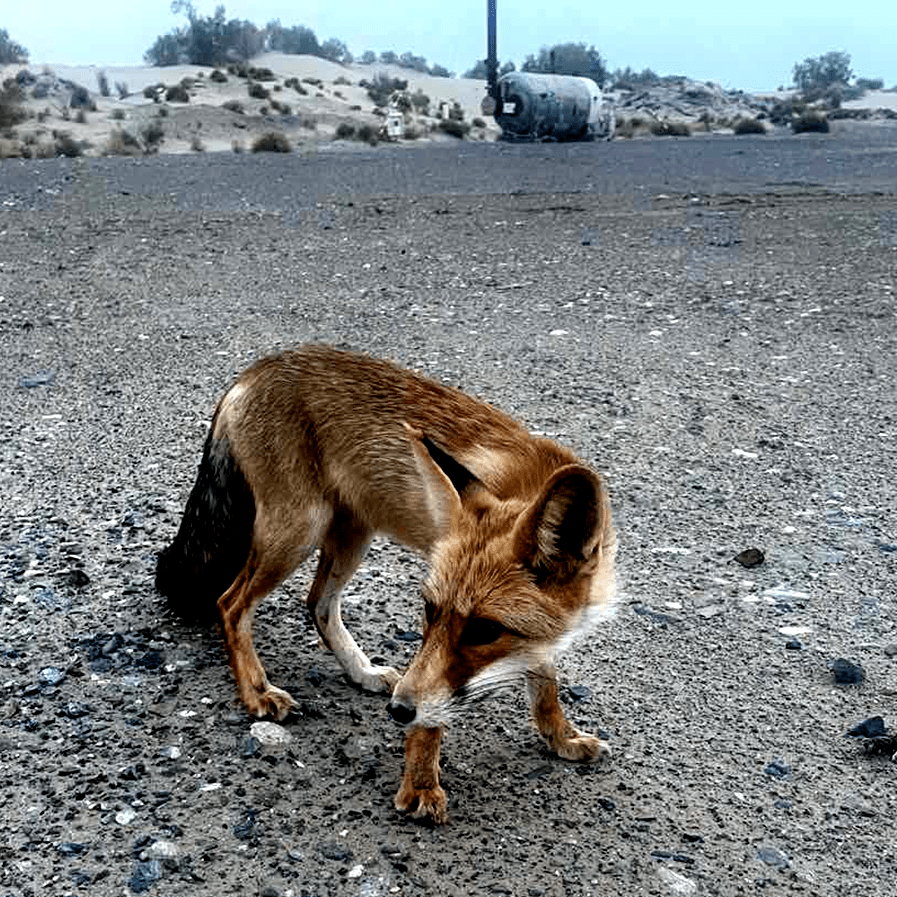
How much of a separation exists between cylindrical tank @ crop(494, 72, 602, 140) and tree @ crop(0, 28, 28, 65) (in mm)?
31642

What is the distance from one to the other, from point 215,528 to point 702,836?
5.49 feet

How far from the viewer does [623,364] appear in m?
7.32

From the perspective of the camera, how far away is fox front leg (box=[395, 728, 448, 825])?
9.89ft

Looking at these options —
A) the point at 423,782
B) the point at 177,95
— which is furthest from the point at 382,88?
the point at 423,782

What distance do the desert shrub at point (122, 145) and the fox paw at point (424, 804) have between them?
22926 mm

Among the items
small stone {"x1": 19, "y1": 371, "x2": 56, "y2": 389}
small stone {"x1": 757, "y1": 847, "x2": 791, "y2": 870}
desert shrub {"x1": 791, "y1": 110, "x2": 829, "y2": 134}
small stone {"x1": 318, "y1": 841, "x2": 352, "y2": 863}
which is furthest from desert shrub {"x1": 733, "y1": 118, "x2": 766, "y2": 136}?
small stone {"x1": 318, "y1": 841, "x2": 352, "y2": 863}

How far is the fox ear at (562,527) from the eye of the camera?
8.55ft

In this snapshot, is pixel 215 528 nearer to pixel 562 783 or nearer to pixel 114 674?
pixel 114 674

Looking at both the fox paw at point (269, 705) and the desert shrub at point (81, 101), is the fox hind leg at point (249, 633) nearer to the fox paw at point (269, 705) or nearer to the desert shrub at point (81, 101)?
the fox paw at point (269, 705)

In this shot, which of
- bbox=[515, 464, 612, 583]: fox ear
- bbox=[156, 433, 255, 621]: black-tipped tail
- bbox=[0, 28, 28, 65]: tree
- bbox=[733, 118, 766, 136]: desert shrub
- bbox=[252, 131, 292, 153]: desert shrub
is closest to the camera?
bbox=[515, 464, 612, 583]: fox ear

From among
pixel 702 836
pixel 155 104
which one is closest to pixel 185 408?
pixel 702 836

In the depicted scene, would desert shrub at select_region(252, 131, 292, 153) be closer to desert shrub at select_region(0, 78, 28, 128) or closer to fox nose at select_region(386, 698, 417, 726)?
desert shrub at select_region(0, 78, 28, 128)

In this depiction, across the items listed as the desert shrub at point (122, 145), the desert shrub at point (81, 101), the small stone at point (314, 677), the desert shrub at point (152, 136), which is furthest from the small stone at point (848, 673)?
the desert shrub at point (81, 101)

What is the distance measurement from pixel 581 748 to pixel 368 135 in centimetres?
2755
